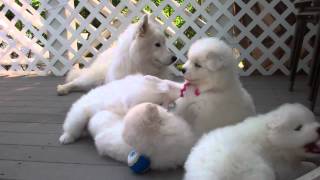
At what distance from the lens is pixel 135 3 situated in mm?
5371

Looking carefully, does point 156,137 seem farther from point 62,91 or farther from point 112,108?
point 62,91

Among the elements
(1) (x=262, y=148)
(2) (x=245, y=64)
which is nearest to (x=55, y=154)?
(1) (x=262, y=148)

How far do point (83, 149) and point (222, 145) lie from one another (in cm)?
109

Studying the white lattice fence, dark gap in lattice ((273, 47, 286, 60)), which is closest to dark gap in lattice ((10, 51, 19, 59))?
the white lattice fence

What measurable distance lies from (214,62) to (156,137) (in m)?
0.56

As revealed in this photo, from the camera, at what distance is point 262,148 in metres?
1.90

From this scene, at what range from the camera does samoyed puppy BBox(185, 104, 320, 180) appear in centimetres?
176

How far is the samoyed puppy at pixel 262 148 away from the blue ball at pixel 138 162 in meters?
0.32

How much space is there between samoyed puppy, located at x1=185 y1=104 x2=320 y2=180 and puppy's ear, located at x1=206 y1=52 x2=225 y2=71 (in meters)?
0.45

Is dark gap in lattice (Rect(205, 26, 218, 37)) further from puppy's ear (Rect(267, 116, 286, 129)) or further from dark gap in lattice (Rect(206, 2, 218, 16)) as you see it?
puppy's ear (Rect(267, 116, 286, 129))

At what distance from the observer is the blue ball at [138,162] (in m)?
2.15

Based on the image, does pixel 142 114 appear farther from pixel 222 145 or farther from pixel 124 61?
pixel 124 61

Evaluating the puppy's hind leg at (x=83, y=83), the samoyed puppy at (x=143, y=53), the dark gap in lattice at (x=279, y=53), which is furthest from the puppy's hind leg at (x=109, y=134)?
the dark gap in lattice at (x=279, y=53)

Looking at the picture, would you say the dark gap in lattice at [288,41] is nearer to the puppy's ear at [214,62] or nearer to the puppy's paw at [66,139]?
the puppy's ear at [214,62]
